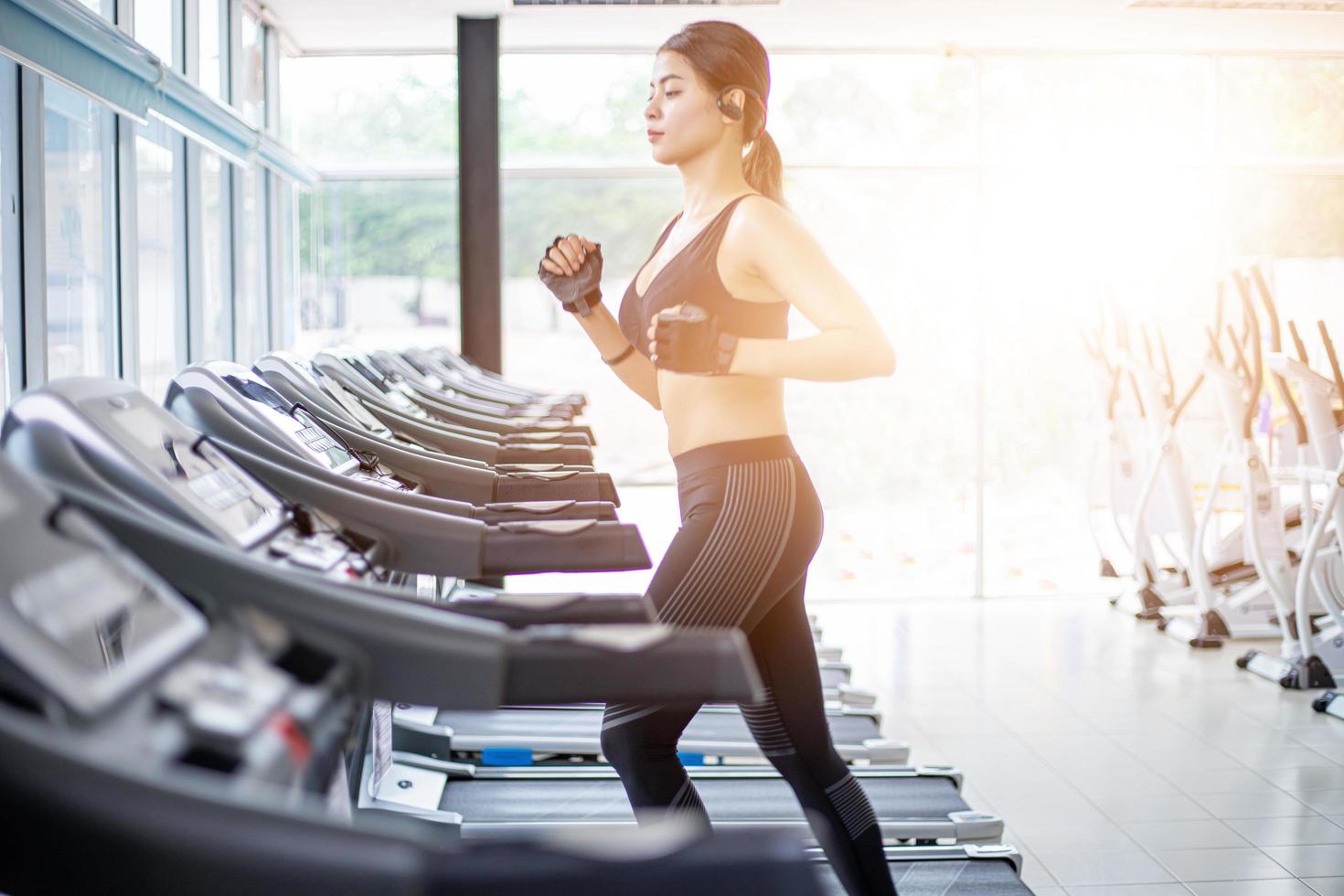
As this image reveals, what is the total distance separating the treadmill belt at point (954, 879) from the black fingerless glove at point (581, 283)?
4.32ft

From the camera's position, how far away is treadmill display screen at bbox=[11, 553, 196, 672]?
808mm

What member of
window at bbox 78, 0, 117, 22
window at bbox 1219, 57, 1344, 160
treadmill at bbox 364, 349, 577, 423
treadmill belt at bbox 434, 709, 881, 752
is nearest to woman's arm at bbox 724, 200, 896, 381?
treadmill at bbox 364, 349, 577, 423

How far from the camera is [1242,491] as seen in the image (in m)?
4.94

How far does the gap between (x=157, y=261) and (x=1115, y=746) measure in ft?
11.8

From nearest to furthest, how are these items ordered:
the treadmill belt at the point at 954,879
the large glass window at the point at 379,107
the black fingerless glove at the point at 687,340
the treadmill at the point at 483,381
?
1. the black fingerless glove at the point at 687,340
2. the treadmill belt at the point at 954,879
3. the treadmill at the point at 483,381
4. the large glass window at the point at 379,107

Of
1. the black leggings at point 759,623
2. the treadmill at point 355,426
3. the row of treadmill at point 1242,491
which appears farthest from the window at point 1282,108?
the black leggings at point 759,623

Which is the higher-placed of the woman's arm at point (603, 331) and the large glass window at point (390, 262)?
the large glass window at point (390, 262)

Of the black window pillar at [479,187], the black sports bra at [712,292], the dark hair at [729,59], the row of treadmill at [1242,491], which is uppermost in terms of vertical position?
the black window pillar at [479,187]

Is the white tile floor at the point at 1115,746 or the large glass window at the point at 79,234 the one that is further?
the large glass window at the point at 79,234

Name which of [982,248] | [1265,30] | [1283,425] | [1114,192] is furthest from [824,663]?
[1265,30]

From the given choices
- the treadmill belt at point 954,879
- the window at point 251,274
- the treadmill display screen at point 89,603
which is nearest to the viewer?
the treadmill display screen at point 89,603

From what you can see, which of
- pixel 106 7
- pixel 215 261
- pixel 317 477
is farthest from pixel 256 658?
pixel 215 261

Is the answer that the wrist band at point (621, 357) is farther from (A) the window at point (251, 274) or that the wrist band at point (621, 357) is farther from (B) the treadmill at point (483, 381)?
(A) the window at point (251, 274)

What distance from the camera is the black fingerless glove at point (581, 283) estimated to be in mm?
2205
